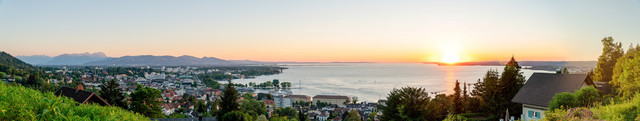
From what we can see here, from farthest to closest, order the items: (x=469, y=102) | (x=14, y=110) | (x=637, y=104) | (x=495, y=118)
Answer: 1. (x=469, y=102)
2. (x=495, y=118)
3. (x=637, y=104)
4. (x=14, y=110)

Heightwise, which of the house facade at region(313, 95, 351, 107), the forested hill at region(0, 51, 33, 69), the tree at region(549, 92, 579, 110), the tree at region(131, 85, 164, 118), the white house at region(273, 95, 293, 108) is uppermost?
the forested hill at region(0, 51, 33, 69)

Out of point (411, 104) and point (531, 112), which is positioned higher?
point (411, 104)

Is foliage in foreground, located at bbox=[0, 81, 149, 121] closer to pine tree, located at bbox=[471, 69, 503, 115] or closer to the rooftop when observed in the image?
the rooftop

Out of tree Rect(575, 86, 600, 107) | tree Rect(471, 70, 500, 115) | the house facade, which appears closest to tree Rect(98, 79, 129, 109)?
tree Rect(471, 70, 500, 115)

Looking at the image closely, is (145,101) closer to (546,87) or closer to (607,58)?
(546,87)

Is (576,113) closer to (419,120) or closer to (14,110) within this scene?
(419,120)

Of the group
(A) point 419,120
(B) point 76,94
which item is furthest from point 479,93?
(B) point 76,94

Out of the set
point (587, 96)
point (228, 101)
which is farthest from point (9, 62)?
point (587, 96)
